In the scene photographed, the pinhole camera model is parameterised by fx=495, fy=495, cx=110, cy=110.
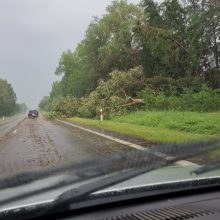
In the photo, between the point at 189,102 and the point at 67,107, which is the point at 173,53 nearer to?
the point at 189,102

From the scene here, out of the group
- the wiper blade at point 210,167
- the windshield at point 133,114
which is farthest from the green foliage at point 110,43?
the wiper blade at point 210,167

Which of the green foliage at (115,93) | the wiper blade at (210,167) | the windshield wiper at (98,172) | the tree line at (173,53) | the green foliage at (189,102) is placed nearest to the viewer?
the windshield wiper at (98,172)

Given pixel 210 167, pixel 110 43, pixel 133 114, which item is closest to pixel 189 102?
pixel 133 114

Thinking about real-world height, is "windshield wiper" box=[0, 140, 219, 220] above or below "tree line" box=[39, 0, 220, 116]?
below

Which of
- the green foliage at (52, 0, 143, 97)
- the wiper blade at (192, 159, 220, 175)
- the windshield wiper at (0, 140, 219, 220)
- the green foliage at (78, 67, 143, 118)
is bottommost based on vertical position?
the wiper blade at (192, 159, 220, 175)

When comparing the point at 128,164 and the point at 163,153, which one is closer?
the point at 128,164

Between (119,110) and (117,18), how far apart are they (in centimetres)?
3150

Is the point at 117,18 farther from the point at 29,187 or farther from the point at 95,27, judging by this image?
the point at 29,187

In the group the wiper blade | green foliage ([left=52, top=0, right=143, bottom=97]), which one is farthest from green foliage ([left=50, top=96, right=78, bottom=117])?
the wiper blade

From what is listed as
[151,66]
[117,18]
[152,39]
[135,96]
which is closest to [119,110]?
[135,96]

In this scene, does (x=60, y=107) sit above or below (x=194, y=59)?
below

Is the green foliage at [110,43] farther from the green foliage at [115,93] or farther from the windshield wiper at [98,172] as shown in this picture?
the windshield wiper at [98,172]

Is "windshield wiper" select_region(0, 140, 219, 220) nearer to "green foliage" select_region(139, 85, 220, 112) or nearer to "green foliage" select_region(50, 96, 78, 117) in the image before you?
"green foliage" select_region(139, 85, 220, 112)

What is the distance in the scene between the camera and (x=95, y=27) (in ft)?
231
